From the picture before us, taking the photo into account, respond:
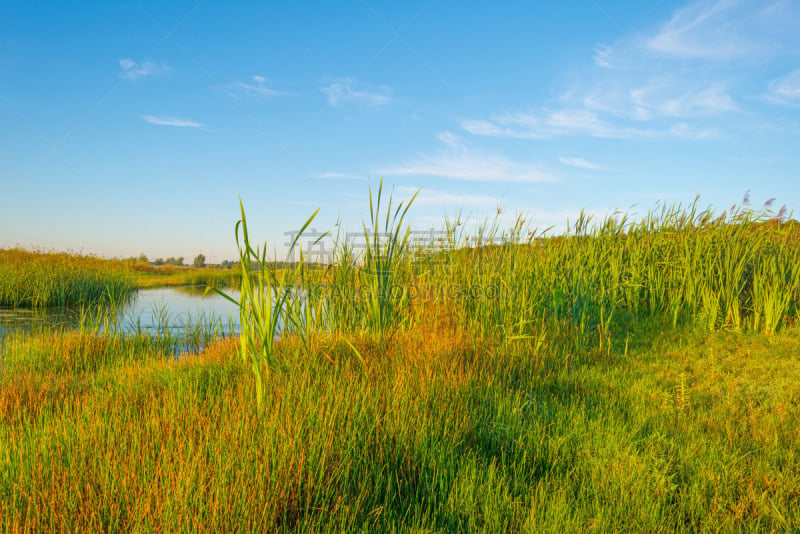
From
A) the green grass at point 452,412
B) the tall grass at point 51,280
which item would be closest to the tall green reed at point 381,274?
the green grass at point 452,412


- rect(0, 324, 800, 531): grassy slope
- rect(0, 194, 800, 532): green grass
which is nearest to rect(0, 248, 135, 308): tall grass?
rect(0, 194, 800, 532): green grass

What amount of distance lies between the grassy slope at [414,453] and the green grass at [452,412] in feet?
0.06

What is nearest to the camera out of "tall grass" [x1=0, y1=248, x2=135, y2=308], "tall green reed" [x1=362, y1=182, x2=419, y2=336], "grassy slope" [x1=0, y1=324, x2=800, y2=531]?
A: "grassy slope" [x1=0, y1=324, x2=800, y2=531]

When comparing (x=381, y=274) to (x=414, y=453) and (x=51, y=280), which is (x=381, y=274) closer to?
(x=414, y=453)

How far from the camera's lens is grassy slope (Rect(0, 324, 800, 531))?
2.03 m

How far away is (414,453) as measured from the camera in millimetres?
2666

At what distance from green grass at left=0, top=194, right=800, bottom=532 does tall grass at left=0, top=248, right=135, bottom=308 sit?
25.3 feet

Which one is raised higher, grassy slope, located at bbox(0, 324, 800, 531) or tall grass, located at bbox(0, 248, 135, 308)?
tall grass, located at bbox(0, 248, 135, 308)

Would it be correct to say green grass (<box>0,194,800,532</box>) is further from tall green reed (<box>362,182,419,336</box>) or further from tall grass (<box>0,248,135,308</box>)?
tall grass (<box>0,248,135,308</box>)

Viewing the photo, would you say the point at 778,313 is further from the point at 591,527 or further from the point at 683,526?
the point at 591,527

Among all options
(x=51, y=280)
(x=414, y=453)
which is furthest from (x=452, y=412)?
(x=51, y=280)

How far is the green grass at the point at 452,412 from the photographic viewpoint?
2.11 m

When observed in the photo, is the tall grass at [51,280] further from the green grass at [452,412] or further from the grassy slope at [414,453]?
the grassy slope at [414,453]

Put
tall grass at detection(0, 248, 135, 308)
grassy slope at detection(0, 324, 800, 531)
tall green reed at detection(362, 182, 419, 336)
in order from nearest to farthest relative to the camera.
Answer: grassy slope at detection(0, 324, 800, 531)
tall green reed at detection(362, 182, 419, 336)
tall grass at detection(0, 248, 135, 308)
